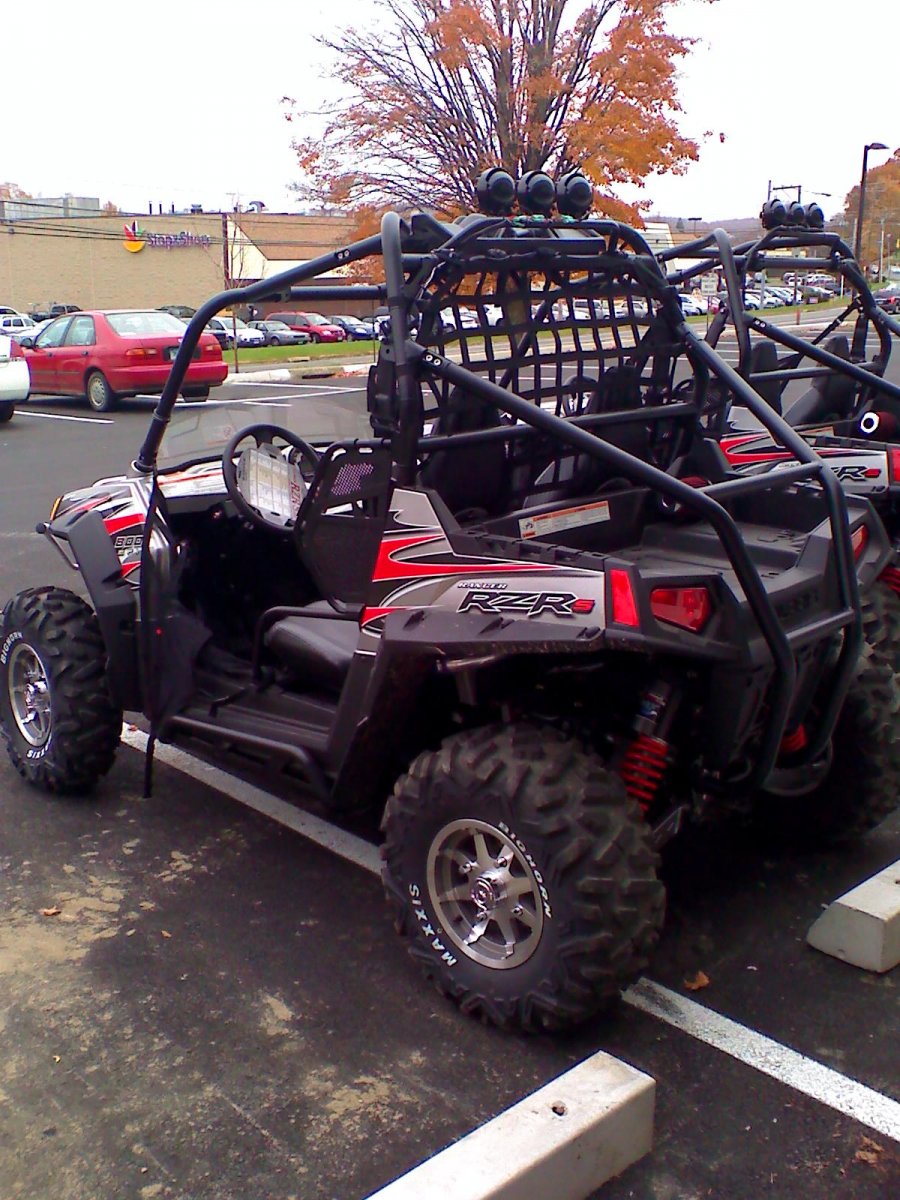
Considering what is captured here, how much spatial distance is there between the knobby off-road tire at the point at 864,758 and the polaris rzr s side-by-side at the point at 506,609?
1 centimetres

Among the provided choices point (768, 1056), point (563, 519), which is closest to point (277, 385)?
point (563, 519)

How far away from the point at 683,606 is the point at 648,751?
0.48 m

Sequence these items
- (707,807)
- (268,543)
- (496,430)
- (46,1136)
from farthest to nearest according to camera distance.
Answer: (268,543) → (707,807) → (496,430) → (46,1136)

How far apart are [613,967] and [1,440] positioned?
555 inches

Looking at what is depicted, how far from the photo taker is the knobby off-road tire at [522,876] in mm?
2992

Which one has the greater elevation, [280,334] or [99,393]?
[280,334]

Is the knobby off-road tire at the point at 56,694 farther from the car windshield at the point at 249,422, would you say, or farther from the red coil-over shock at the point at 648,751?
the red coil-over shock at the point at 648,751

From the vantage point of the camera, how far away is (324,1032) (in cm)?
322

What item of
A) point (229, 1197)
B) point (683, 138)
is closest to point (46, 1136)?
point (229, 1197)

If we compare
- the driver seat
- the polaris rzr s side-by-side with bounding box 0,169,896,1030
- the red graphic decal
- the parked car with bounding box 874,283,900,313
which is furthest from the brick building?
the red graphic decal

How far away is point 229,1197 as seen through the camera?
2.63 m

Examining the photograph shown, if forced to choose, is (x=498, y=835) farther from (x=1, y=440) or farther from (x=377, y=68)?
(x=377, y=68)

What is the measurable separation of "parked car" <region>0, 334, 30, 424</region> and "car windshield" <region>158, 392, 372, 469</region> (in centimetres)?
1308

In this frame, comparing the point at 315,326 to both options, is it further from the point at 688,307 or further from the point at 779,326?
the point at 779,326
